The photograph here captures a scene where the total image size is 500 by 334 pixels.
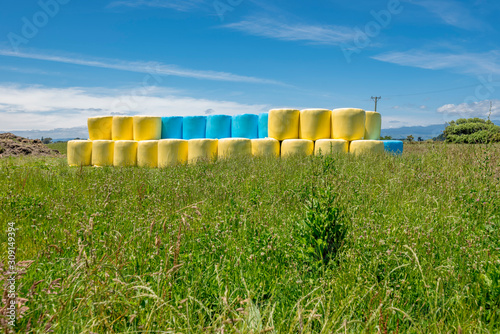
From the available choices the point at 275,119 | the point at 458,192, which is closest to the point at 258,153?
the point at 275,119

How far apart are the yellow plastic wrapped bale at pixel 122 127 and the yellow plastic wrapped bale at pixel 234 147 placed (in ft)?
13.7

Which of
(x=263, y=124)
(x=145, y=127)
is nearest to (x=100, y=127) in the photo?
(x=145, y=127)

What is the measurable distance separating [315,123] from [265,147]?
6.45 feet

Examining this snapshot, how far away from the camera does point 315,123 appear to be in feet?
38.9

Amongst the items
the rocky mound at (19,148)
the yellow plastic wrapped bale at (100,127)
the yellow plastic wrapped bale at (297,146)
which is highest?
the yellow plastic wrapped bale at (100,127)

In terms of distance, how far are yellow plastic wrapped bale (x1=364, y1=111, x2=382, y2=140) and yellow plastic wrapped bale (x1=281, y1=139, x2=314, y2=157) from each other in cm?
243

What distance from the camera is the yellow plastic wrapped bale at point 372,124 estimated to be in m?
12.6

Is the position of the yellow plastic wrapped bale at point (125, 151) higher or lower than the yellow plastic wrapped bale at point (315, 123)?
lower

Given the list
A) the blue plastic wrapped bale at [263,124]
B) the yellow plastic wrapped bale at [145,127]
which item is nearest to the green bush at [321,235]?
the blue plastic wrapped bale at [263,124]

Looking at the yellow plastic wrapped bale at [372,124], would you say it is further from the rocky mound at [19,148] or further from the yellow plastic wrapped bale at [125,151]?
the rocky mound at [19,148]

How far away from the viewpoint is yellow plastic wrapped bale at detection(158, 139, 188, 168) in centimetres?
1188

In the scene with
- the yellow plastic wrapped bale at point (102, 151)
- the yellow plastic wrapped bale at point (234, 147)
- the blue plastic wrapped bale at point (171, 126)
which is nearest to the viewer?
the yellow plastic wrapped bale at point (234, 147)

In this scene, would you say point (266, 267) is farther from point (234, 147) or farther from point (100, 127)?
point (100, 127)

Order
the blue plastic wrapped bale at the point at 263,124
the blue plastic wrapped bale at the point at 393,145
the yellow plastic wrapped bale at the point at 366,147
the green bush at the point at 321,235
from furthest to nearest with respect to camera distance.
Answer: the blue plastic wrapped bale at the point at 263,124, the blue plastic wrapped bale at the point at 393,145, the yellow plastic wrapped bale at the point at 366,147, the green bush at the point at 321,235
